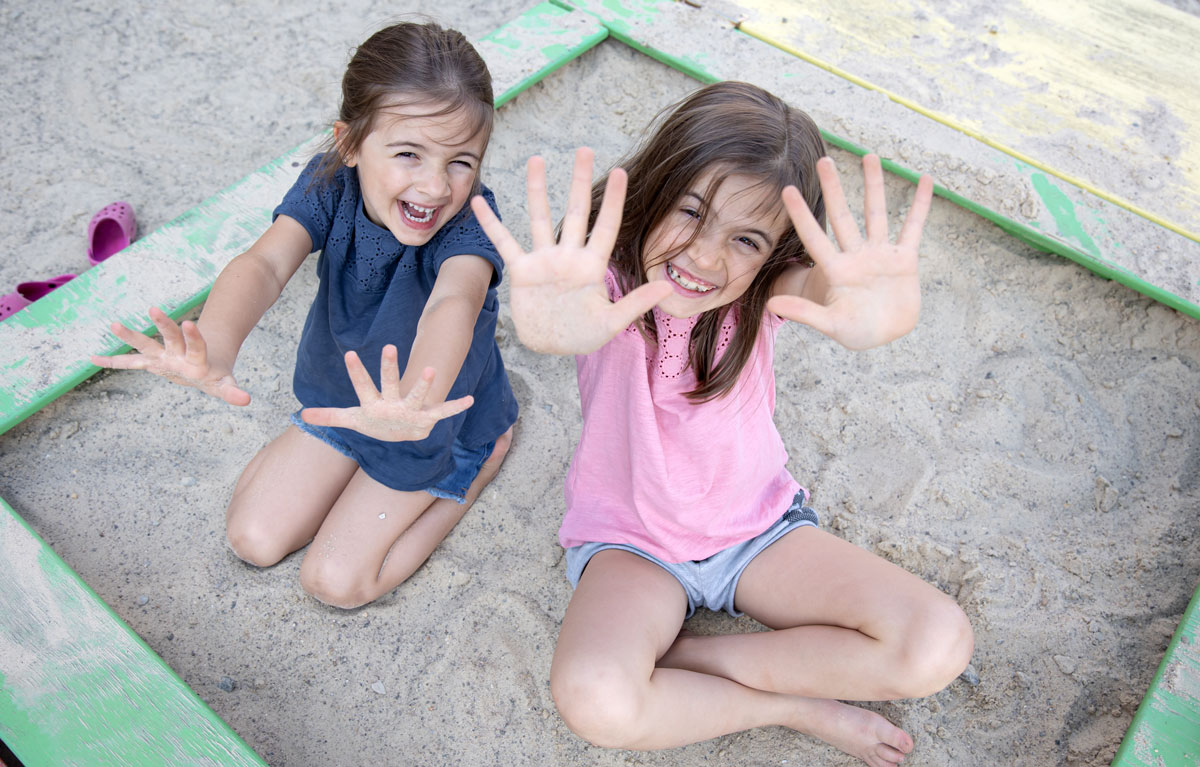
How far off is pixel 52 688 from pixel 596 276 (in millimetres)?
987

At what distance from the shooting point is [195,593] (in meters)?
1.50

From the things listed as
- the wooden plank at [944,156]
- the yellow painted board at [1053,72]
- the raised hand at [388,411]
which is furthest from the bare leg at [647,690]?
the yellow painted board at [1053,72]

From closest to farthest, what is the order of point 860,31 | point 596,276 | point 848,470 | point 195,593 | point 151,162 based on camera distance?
point 596,276
point 195,593
point 848,470
point 151,162
point 860,31

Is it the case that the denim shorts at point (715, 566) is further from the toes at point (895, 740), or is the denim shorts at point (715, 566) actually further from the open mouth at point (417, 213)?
the open mouth at point (417, 213)

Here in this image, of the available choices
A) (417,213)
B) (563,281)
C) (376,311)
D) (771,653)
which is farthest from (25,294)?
(771,653)

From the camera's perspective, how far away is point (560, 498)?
65.0 inches

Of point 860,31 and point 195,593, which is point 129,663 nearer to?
point 195,593

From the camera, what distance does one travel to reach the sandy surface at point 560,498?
1.40m

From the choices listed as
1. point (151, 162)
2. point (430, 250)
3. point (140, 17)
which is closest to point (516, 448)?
point (430, 250)

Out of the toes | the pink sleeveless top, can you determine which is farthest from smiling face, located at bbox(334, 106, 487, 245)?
the toes

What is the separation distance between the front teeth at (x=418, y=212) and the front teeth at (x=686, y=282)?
1.18 ft

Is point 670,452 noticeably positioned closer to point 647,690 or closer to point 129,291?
point 647,690

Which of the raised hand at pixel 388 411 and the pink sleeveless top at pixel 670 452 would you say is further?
the pink sleeveless top at pixel 670 452

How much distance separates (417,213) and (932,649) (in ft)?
3.14
